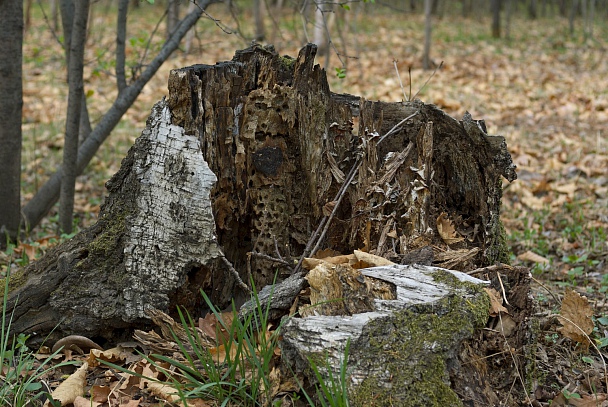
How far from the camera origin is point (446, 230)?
10.1 feet

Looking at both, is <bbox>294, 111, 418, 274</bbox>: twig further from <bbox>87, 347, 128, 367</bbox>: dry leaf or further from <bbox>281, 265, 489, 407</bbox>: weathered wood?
<bbox>87, 347, 128, 367</bbox>: dry leaf

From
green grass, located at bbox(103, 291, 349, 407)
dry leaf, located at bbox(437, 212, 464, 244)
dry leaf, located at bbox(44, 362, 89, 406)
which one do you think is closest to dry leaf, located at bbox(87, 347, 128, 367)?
dry leaf, located at bbox(44, 362, 89, 406)

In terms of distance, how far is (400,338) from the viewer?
2.22 meters

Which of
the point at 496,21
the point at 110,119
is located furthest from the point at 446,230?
the point at 496,21

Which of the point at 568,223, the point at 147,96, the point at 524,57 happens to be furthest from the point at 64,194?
the point at 524,57

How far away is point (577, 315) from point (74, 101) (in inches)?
150

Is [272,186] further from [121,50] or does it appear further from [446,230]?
[121,50]

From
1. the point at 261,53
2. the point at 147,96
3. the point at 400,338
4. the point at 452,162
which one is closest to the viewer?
the point at 400,338

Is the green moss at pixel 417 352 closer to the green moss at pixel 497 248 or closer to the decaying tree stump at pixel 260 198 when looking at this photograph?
the decaying tree stump at pixel 260 198

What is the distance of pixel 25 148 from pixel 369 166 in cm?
664

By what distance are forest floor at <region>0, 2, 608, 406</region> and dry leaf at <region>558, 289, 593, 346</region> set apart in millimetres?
68

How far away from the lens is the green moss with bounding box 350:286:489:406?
212cm

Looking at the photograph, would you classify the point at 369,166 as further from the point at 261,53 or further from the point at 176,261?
the point at 176,261

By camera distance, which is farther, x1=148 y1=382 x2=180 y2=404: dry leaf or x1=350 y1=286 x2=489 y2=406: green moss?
x1=148 y1=382 x2=180 y2=404: dry leaf
